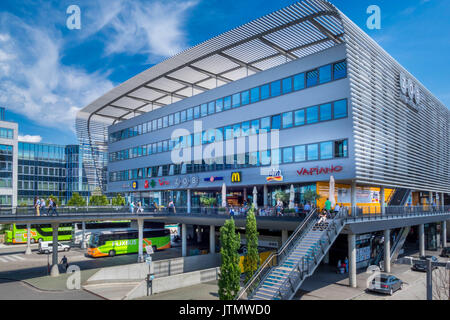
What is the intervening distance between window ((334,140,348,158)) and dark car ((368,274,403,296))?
10.1 metres

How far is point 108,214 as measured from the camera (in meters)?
38.1

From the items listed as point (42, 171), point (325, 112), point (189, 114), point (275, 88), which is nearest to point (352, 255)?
point (325, 112)

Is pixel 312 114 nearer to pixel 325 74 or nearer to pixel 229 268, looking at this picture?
pixel 325 74

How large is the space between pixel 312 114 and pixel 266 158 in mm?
6596

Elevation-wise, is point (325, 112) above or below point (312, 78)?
below

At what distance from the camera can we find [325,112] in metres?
31.7

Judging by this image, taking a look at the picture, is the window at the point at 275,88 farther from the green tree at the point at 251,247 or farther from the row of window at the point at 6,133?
the row of window at the point at 6,133

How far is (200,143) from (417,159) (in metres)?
26.2

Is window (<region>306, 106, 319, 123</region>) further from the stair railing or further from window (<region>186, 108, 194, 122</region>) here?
window (<region>186, 108, 194, 122</region>)

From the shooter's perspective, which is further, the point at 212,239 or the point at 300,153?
the point at 212,239

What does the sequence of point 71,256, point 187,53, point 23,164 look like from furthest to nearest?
point 23,164
point 71,256
point 187,53

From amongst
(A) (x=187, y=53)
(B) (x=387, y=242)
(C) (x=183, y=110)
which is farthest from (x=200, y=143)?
(B) (x=387, y=242)

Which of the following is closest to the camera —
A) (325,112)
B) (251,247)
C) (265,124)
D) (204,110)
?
(251,247)

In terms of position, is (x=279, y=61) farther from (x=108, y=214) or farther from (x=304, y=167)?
(x=108, y=214)
